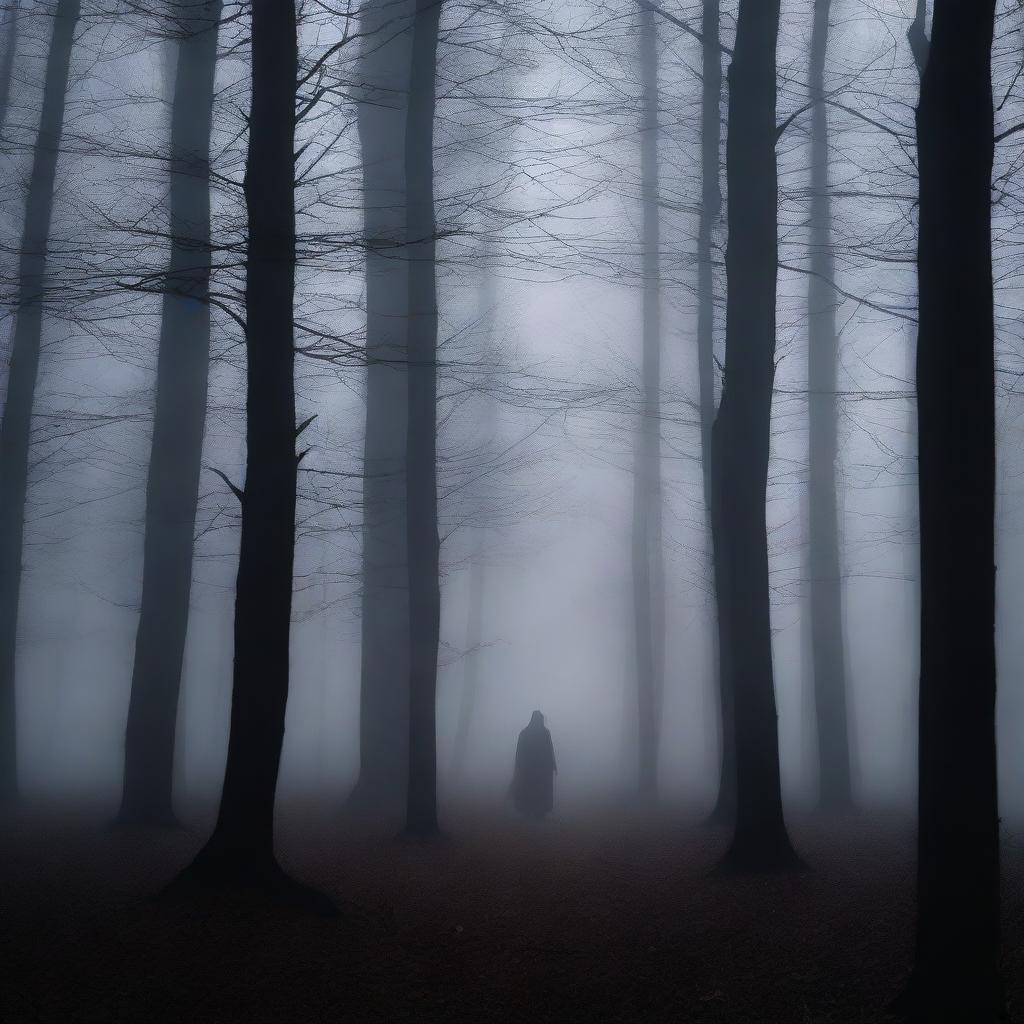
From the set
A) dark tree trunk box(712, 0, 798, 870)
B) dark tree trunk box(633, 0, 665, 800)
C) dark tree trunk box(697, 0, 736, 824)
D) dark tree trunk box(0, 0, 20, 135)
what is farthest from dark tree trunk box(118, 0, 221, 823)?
dark tree trunk box(633, 0, 665, 800)

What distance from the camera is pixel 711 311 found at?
15.6 m

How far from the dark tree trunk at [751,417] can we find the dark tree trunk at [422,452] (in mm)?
3706

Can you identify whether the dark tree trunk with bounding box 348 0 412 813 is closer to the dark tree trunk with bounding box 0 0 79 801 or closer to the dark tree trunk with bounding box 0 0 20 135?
the dark tree trunk with bounding box 0 0 79 801

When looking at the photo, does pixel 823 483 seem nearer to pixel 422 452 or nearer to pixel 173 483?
pixel 422 452

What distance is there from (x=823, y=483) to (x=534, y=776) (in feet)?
22.6

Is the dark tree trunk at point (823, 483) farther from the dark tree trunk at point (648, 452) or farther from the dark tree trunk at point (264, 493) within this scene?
the dark tree trunk at point (264, 493)

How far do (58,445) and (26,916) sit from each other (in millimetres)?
11673

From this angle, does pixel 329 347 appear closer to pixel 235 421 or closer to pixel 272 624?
pixel 272 624

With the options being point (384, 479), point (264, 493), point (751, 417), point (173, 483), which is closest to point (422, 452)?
point (384, 479)

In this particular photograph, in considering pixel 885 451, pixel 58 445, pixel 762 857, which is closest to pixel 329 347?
pixel 762 857

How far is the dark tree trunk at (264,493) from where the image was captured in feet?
22.1

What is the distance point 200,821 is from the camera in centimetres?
1136

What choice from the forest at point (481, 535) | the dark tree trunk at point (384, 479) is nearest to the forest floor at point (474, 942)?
the forest at point (481, 535)

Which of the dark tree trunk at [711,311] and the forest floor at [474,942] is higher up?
the dark tree trunk at [711,311]
